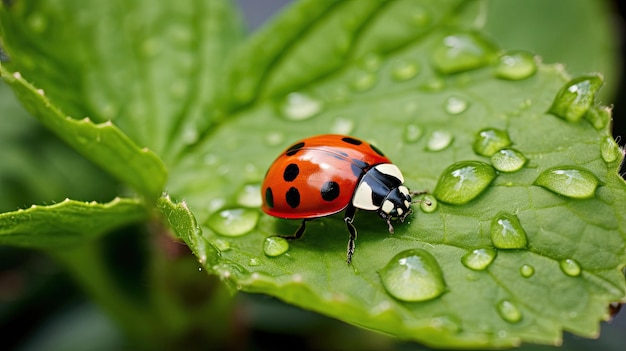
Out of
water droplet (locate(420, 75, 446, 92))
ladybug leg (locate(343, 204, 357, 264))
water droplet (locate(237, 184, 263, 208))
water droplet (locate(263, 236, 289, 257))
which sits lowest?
water droplet (locate(420, 75, 446, 92))

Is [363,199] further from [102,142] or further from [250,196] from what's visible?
[102,142]

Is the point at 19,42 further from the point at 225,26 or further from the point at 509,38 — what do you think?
the point at 509,38

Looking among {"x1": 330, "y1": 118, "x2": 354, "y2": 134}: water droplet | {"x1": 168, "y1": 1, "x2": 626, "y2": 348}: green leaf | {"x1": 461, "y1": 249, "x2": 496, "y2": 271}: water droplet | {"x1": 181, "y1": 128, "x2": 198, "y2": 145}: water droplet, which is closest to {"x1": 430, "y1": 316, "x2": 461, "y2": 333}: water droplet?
{"x1": 168, "y1": 1, "x2": 626, "y2": 348}: green leaf

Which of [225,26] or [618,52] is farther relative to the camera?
[618,52]

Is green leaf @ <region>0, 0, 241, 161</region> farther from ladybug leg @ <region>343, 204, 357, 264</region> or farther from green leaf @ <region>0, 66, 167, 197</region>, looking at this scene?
ladybug leg @ <region>343, 204, 357, 264</region>

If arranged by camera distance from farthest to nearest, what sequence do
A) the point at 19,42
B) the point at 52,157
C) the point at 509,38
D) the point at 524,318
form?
1. the point at 509,38
2. the point at 52,157
3. the point at 19,42
4. the point at 524,318

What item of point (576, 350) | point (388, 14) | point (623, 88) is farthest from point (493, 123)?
point (623, 88)

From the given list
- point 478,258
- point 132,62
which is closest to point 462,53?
point 478,258
